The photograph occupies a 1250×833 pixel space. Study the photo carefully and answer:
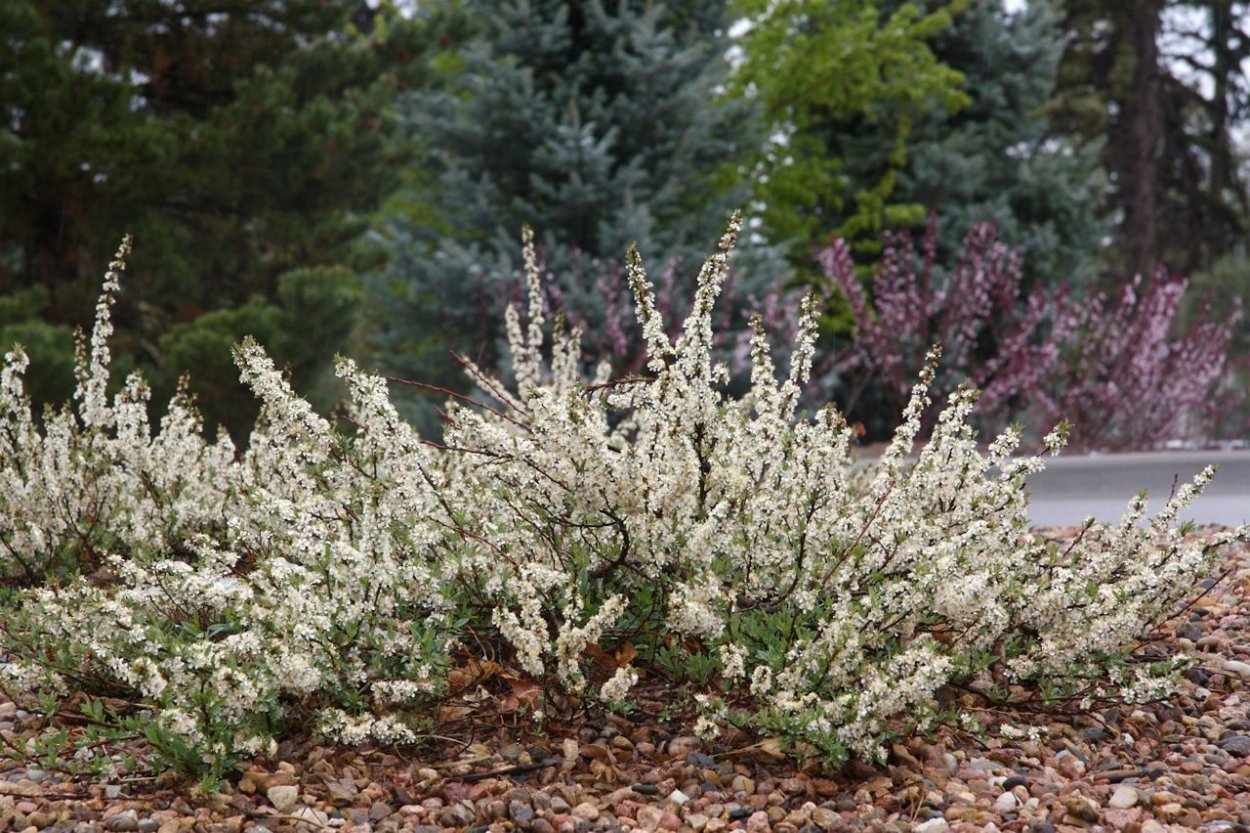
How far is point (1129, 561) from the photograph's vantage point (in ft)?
10.8

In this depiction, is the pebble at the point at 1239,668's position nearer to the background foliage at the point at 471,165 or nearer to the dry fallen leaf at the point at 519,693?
the dry fallen leaf at the point at 519,693

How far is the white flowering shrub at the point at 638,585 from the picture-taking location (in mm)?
2662

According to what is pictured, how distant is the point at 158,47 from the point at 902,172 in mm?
7876

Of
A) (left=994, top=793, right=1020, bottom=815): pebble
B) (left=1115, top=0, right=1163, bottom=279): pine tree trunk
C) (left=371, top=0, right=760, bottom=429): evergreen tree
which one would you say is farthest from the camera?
(left=1115, top=0, right=1163, bottom=279): pine tree trunk

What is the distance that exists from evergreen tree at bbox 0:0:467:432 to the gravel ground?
6.90 meters

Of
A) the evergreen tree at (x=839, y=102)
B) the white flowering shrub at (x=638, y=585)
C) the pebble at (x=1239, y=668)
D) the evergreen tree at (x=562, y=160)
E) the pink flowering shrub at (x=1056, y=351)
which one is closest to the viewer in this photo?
the white flowering shrub at (x=638, y=585)

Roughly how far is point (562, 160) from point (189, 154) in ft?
12.2

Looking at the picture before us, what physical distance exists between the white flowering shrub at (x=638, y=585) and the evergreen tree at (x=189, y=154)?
20.9 ft

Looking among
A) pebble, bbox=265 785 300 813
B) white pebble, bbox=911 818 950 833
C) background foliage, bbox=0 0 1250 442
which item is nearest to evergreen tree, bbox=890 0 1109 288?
background foliage, bbox=0 0 1250 442

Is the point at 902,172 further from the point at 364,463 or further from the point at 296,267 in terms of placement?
the point at 364,463

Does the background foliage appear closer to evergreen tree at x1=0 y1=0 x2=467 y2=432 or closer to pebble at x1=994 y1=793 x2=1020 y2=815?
evergreen tree at x1=0 y1=0 x2=467 y2=432

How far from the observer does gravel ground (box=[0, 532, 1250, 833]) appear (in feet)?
8.11

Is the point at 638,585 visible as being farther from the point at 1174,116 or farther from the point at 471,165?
the point at 1174,116

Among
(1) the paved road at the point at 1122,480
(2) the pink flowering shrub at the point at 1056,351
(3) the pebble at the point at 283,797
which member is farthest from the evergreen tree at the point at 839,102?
(3) the pebble at the point at 283,797
